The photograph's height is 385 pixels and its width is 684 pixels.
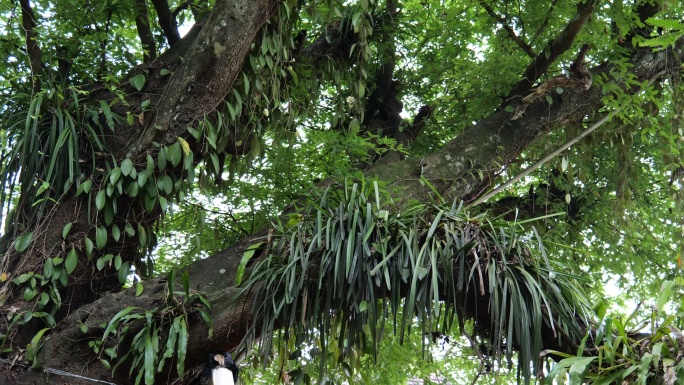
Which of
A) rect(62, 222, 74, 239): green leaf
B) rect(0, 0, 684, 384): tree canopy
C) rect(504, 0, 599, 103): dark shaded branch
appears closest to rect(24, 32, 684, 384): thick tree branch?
rect(0, 0, 684, 384): tree canopy

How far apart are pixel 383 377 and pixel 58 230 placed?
92.4 inches

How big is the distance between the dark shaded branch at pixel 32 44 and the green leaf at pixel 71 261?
2.74 feet

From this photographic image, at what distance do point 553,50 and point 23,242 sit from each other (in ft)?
9.28

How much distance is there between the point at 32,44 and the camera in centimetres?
395

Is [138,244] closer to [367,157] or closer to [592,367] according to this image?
[367,157]

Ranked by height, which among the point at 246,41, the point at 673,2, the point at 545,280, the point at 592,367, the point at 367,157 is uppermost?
the point at 673,2

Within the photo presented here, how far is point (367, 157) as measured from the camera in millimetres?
4402

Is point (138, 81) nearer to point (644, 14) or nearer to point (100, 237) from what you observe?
point (100, 237)

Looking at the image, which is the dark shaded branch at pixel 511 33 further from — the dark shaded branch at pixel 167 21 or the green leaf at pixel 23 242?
the green leaf at pixel 23 242

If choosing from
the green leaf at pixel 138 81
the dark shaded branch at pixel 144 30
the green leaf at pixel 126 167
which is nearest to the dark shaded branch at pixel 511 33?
the dark shaded branch at pixel 144 30

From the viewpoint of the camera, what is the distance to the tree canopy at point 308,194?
Answer: 10.1 ft

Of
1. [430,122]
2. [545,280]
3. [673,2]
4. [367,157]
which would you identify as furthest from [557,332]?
[430,122]

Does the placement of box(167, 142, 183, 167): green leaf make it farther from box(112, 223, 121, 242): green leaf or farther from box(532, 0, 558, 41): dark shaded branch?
box(532, 0, 558, 41): dark shaded branch

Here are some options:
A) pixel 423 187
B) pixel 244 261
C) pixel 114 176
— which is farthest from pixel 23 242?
pixel 423 187
